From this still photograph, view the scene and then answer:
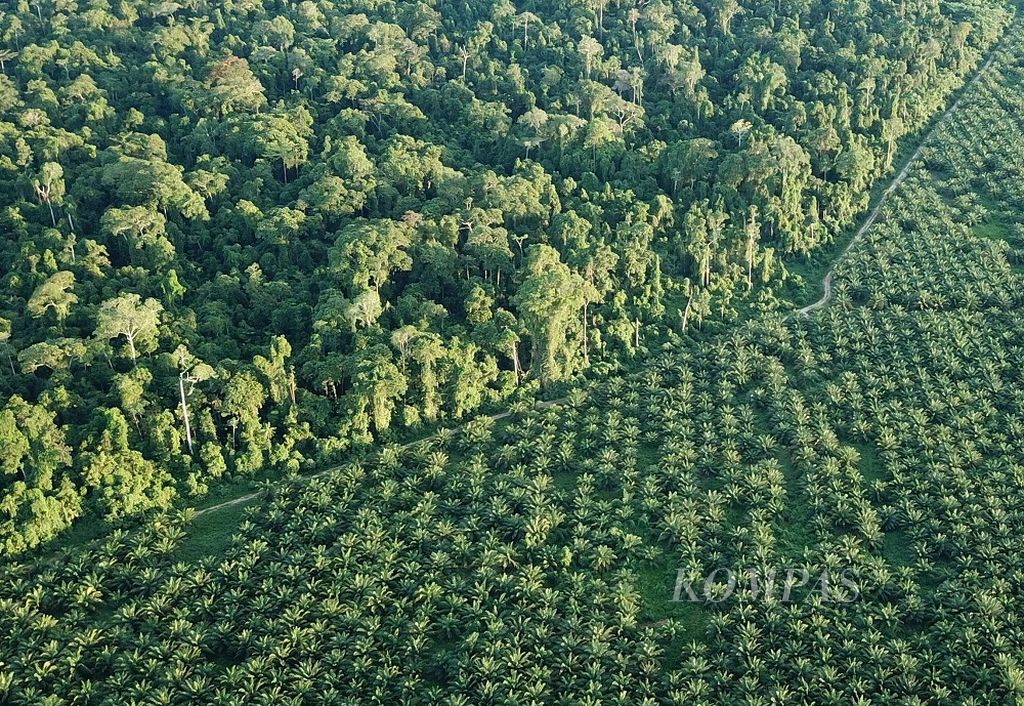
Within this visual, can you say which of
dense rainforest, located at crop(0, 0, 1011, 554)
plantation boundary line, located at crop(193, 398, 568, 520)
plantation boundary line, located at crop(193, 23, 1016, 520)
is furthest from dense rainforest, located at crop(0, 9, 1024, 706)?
dense rainforest, located at crop(0, 0, 1011, 554)

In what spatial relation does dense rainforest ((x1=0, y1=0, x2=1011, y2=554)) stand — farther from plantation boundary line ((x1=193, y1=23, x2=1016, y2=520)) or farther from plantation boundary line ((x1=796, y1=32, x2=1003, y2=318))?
plantation boundary line ((x1=796, y1=32, x2=1003, y2=318))

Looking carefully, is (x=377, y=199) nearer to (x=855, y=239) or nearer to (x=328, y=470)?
(x=328, y=470)

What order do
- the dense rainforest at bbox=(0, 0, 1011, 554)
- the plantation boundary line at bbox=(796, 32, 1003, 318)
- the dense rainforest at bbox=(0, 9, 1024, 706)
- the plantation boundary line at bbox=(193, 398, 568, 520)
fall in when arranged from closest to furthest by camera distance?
the dense rainforest at bbox=(0, 9, 1024, 706)
the plantation boundary line at bbox=(193, 398, 568, 520)
the dense rainforest at bbox=(0, 0, 1011, 554)
the plantation boundary line at bbox=(796, 32, 1003, 318)

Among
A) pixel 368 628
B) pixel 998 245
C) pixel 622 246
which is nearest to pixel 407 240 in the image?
pixel 622 246

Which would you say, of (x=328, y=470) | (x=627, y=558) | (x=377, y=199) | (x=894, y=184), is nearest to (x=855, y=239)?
(x=894, y=184)

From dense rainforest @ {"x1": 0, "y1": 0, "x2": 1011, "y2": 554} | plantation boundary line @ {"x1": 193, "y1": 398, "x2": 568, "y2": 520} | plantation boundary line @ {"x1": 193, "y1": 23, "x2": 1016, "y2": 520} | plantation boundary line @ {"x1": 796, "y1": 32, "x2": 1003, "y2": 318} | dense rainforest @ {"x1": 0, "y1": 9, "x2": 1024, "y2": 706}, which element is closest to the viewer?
dense rainforest @ {"x1": 0, "y1": 9, "x2": 1024, "y2": 706}
